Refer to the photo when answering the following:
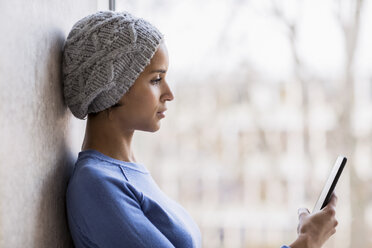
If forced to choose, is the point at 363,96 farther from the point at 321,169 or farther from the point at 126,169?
the point at 126,169

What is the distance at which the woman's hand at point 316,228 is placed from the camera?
3.23 ft

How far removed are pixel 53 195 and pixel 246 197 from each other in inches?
40.6

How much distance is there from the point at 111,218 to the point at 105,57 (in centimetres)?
33

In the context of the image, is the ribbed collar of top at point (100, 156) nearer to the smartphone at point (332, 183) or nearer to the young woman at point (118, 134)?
the young woman at point (118, 134)

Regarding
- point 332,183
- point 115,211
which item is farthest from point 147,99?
point 332,183

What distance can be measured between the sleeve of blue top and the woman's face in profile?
0.52 feet

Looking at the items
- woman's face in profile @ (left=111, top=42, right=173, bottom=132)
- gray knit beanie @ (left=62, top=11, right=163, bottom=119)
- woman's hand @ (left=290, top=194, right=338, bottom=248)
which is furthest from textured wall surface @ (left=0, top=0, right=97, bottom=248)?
woman's hand @ (left=290, top=194, right=338, bottom=248)

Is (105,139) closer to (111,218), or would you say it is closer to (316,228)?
(111,218)

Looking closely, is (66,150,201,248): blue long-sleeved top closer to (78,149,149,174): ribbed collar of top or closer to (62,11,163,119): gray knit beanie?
(78,149,149,174): ribbed collar of top

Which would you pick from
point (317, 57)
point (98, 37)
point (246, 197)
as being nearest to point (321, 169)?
point (246, 197)

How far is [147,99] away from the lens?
1.00 meters

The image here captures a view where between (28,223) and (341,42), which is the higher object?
(341,42)

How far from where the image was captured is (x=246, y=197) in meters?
1.81

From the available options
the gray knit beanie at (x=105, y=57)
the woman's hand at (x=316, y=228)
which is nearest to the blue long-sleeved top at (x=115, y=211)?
the gray knit beanie at (x=105, y=57)
